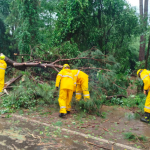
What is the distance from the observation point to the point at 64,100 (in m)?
4.73

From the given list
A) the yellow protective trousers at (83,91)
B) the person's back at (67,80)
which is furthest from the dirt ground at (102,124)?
the person's back at (67,80)

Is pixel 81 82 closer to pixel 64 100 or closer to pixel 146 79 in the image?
pixel 64 100

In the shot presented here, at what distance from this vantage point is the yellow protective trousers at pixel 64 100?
15.1 ft

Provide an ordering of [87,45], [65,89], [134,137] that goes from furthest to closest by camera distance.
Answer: [87,45], [65,89], [134,137]

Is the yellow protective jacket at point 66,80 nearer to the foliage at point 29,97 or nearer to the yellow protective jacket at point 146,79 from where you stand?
the foliage at point 29,97

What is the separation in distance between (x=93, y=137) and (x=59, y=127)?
0.86 metres

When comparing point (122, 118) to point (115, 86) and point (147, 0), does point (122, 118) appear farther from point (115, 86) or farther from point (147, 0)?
point (147, 0)

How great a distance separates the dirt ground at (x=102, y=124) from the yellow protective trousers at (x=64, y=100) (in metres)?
0.23

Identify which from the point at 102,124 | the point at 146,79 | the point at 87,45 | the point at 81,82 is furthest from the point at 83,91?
the point at 87,45

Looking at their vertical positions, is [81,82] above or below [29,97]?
above

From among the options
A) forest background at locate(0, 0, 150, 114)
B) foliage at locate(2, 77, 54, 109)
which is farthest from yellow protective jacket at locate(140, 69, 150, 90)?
foliage at locate(2, 77, 54, 109)

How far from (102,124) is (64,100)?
1.24m

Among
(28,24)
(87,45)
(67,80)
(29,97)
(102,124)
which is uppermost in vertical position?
(28,24)

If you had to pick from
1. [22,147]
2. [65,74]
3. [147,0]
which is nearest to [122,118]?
[65,74]
